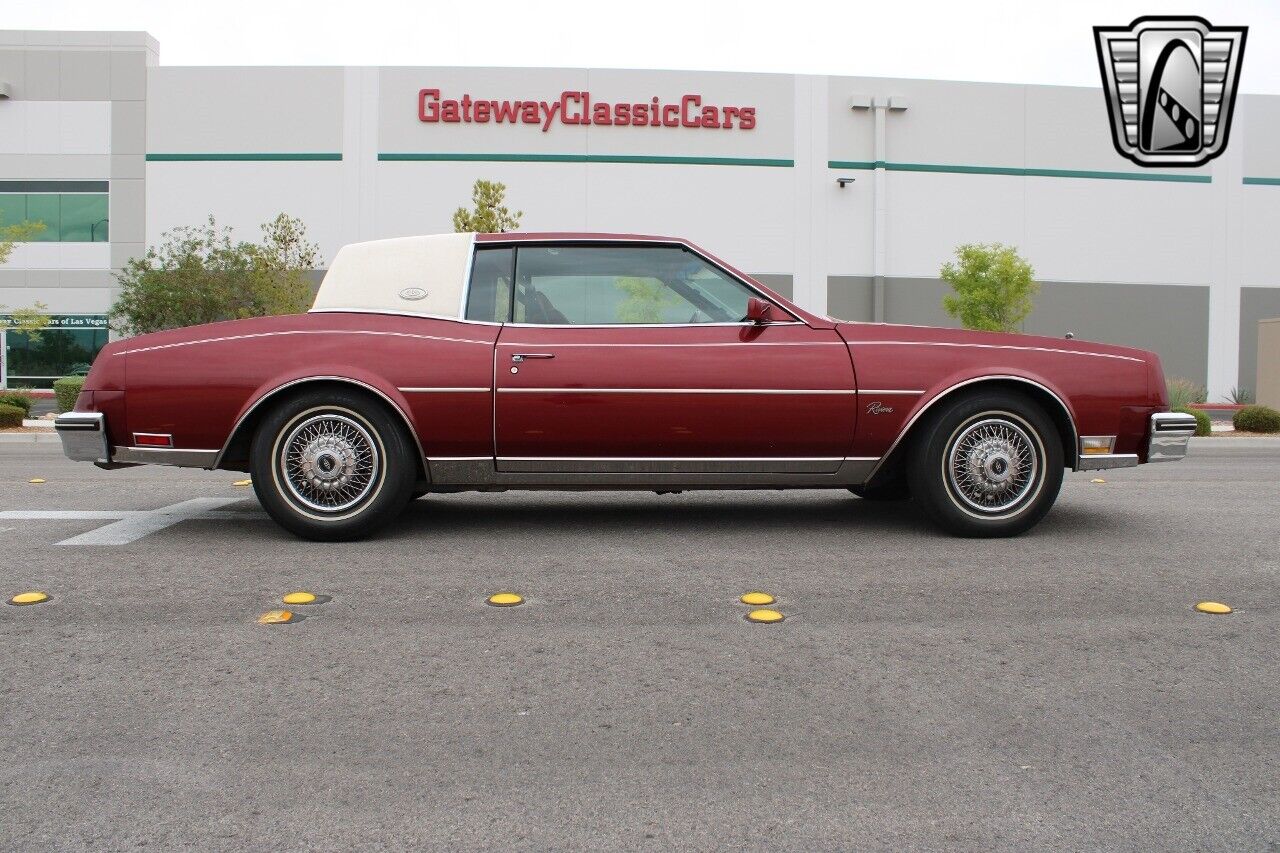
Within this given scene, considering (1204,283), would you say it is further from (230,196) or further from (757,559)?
(757,559)

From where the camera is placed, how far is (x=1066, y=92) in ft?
106

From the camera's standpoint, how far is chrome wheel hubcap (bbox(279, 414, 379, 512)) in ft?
17.6

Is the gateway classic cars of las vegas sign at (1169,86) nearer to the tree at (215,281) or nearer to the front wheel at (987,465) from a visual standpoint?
the tree at (215,281)

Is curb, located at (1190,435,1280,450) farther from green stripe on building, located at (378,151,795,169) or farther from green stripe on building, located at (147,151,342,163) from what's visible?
green stripe on building, located at (147,151,342,163)

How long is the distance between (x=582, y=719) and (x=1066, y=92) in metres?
33.7

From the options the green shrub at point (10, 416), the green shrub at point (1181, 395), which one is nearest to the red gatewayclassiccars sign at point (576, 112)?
the green shrub at point (1181, 395)

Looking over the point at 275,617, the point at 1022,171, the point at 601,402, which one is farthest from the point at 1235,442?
the point at 1022,171

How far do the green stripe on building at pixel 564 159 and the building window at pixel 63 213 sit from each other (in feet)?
26.4

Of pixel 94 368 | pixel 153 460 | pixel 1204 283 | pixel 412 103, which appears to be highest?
pixel 412 103

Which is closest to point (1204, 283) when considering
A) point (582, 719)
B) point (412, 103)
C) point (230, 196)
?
point (412, 103)

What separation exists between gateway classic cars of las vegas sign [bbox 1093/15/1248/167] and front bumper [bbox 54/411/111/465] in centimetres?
2195

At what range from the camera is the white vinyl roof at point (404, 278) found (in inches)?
222

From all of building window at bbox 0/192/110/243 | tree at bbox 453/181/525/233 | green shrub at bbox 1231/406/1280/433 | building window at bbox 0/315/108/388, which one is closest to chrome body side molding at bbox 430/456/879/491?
green shrub at bbox 1231/406/1280/433

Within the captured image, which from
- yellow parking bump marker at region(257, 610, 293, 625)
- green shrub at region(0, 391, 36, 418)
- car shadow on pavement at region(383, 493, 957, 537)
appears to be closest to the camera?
yellow parking bump marker at region(257, 610, 293, 625)
